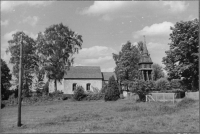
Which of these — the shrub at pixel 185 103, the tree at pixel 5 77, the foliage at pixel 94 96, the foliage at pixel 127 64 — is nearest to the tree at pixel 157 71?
the foliage at pixel 127 64

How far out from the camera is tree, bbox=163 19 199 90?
28.4 metres

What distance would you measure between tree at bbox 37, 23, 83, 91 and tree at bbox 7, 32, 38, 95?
173 cm

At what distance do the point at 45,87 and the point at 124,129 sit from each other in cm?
3581

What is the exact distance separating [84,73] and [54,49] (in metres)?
13.3

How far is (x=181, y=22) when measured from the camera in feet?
98.1

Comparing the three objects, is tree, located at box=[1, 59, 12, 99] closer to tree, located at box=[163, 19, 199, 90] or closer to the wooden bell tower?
the wooden bell tower

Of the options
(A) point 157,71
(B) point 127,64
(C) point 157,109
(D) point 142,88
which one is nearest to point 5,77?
(B) point 127,64

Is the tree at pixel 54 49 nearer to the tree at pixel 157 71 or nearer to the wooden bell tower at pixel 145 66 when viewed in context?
the wooden bell tower at pixel 145 66

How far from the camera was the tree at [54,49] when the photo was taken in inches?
1548

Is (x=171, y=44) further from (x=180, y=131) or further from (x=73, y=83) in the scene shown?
(x=73, y=83)

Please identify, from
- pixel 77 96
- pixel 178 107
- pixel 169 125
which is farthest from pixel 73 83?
pixel 169 125

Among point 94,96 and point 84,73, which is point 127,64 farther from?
point 94,96

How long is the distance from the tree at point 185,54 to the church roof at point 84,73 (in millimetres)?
22962

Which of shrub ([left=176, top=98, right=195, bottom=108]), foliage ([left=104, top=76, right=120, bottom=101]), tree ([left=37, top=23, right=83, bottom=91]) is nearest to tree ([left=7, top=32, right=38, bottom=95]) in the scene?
tree ([left=37, top=23, right=83, bottom=91])
